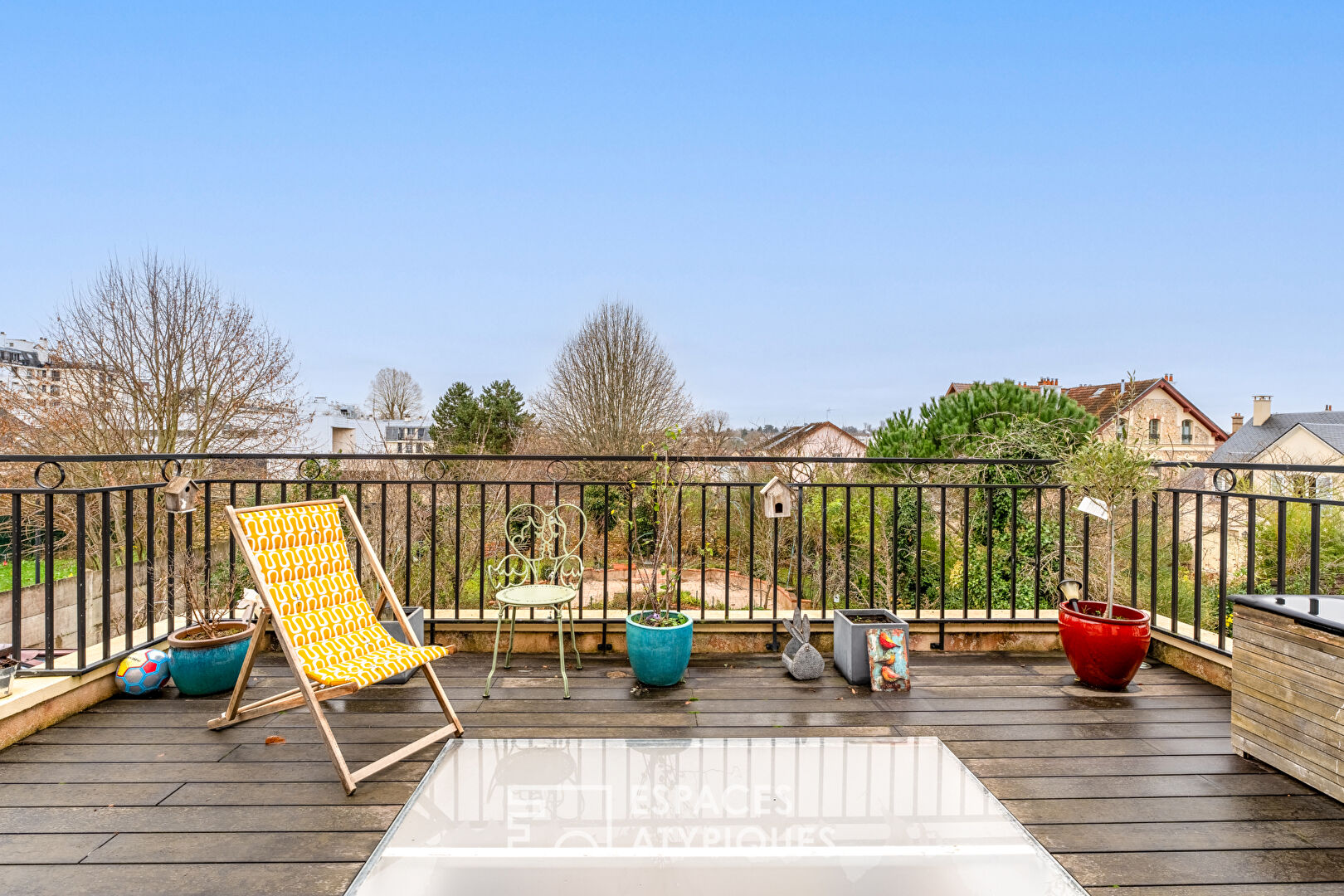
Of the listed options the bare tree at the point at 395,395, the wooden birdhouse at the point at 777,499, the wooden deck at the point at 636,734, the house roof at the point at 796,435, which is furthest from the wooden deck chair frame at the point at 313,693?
the bare tree at the point at 395,395

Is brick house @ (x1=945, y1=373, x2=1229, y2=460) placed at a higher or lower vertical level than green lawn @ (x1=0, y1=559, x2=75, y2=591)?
higher

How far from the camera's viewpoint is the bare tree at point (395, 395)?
68.8 feet

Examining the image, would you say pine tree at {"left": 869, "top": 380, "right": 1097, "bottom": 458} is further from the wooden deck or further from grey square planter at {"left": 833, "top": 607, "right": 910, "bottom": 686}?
the wooden deck

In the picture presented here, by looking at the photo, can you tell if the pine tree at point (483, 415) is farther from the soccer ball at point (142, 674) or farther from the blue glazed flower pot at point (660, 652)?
the blue glazed flower pot at point (660, 652)

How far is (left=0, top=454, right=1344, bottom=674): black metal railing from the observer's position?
337 centimetres

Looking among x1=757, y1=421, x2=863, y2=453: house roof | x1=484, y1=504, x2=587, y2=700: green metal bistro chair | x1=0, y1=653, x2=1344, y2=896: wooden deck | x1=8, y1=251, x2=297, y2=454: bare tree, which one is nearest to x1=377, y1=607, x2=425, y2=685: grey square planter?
x1=0, y1=653, x2=1344, y2=896: wooden deck

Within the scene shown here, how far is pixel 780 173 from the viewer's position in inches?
454

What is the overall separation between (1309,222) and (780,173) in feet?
35.8

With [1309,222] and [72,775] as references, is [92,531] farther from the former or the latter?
[1309,222]

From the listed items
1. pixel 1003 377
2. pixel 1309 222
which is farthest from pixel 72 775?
pixel 1309 222

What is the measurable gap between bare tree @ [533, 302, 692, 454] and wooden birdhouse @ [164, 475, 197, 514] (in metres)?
11.2

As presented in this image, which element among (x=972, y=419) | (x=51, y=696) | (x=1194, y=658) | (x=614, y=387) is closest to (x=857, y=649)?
(x=1194, y=658)

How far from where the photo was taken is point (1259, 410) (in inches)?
918

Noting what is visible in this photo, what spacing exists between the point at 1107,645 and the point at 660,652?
2.05 metres
